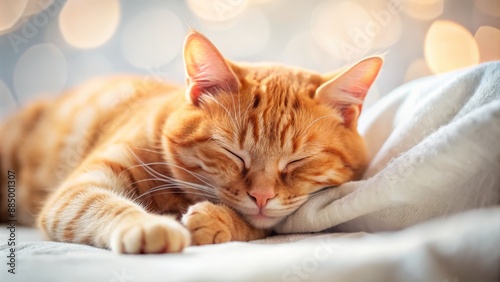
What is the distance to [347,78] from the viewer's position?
1137 millimetres

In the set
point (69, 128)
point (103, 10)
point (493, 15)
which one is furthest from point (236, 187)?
point (493, 15)

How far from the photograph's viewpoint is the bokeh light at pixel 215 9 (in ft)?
5.32

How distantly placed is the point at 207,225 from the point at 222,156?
21cm

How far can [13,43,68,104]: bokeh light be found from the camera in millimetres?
1666

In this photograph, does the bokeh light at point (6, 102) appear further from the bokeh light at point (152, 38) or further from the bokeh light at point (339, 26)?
the bokeh light at point (339, 26)

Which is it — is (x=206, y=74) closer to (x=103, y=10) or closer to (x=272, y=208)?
(x=272, y=208)

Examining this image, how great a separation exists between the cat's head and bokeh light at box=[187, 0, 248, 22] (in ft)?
1.60

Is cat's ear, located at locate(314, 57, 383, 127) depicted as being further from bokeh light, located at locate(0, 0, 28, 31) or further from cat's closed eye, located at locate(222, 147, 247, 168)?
bokeh light, located at locate(0, 0, 28, 31)

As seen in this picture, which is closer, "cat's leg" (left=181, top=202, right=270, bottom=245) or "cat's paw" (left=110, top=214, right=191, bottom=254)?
"cat's paw" (left=110, top=214, right=191, bottom=254)

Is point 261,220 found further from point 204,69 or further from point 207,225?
point 204,69

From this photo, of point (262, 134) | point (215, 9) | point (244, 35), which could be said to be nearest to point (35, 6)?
point (215, 9)

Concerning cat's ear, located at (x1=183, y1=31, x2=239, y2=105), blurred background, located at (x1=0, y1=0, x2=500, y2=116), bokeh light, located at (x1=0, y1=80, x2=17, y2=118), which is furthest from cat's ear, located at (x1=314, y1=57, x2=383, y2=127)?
bokeh light, located at (x1=0, y1=80, x2=17, y2=118)

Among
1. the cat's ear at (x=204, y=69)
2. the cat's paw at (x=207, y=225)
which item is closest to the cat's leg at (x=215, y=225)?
the cat's paw at (x=207, y=225)

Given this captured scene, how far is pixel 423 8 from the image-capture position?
172cm
